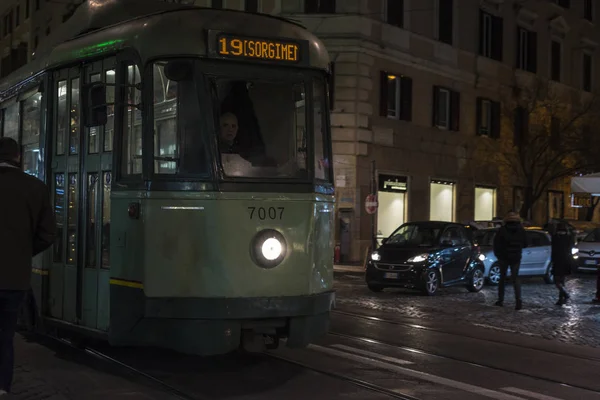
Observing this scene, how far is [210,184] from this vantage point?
6.83 m

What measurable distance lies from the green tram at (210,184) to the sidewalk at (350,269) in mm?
16527

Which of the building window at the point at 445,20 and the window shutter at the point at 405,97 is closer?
the window shutter at the point at 405,97

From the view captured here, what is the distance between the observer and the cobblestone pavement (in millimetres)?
12148

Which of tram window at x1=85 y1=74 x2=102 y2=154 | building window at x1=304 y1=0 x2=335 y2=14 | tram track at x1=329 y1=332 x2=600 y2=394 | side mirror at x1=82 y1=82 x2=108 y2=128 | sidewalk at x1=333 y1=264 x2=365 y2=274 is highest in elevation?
building window at x1=304 y1=0 x2=335 y2=14

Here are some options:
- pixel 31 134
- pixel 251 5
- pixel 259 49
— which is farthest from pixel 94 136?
pixel 251 5

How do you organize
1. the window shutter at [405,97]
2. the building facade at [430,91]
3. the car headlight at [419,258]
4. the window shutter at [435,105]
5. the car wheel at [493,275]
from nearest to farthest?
the car headlight at [419,258]
the car wheel at [493,275]
the building facade at [430,91]
the window shutter at [405,97]
the window shutter at [435,105]

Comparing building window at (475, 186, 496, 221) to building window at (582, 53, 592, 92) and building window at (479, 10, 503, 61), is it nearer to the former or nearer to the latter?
building window at (479, 10, 503, 61)

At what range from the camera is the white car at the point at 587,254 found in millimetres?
24203

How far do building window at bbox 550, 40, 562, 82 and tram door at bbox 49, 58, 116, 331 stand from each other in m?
33.5

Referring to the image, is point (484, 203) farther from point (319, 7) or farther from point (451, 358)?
point (451, 358)

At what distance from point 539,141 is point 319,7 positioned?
1220 centimetres

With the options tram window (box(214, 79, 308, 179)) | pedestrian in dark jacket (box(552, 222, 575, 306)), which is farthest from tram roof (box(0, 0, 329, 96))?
pedestrian in dark jacket (box(552, 222, 575, 306))

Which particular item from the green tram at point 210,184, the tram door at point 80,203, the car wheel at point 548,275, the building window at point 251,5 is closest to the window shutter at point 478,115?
the building window at point 251,5

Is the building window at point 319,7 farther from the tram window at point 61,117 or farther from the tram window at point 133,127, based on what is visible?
the tram window at point 133,127
